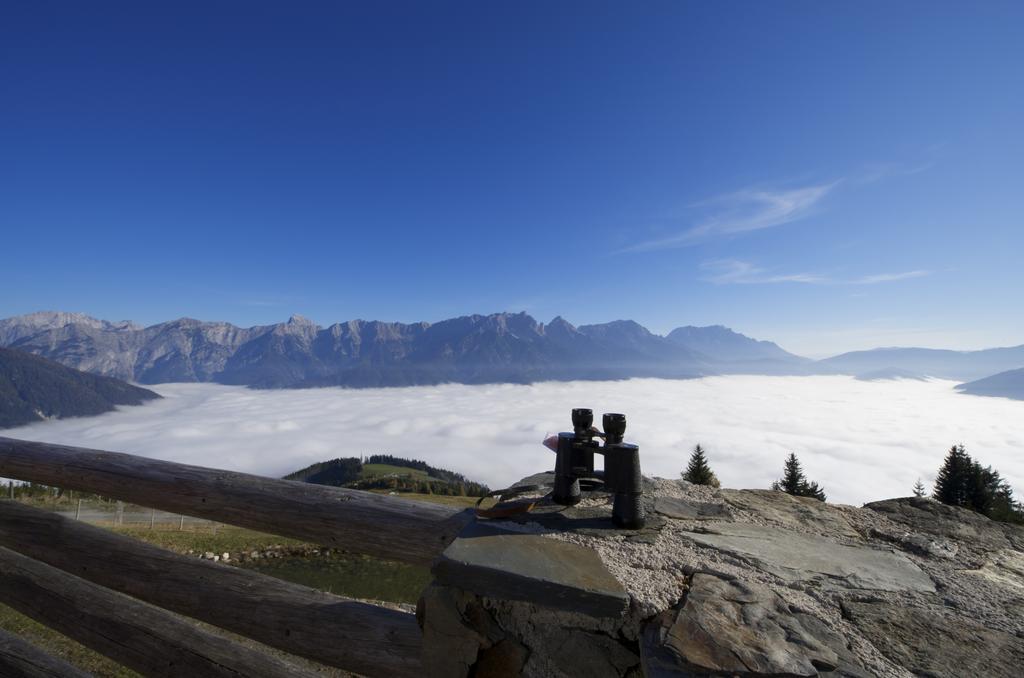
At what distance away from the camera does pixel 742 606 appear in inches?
70.3

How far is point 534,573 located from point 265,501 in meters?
2.34

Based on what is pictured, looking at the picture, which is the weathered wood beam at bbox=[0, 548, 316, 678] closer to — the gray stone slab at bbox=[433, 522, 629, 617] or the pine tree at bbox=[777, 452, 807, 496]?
the gray stone slab at bbox=[433, 522, 629, 617]

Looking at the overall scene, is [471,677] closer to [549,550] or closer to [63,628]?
[549,550]

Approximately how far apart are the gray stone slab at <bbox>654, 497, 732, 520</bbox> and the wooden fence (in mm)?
1204

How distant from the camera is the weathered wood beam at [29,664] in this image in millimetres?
3379

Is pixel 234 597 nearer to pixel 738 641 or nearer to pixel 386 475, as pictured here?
pixel 738 641

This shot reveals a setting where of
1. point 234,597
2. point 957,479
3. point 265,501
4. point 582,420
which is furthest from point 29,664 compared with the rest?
point 957,479

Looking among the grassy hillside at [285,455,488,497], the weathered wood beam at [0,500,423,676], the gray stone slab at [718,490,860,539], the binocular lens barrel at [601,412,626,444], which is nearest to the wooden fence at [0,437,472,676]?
the weathered wood beam at [0,500,423,676]

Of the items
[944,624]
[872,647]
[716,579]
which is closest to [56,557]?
[716,579]

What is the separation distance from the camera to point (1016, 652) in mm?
1643

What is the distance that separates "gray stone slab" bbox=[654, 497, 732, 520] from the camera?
2734 mm

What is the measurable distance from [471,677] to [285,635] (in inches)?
63.8

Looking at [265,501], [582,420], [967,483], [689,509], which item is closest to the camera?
[582,420]

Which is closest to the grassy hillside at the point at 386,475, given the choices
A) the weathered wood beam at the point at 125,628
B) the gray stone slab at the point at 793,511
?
the weathered wood beam at the point at 125,628
